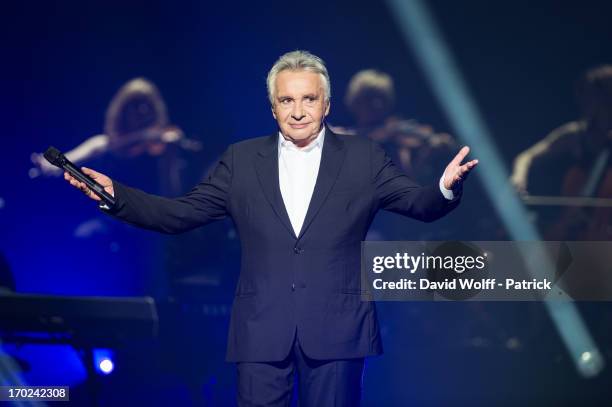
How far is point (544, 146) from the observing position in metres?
6.91

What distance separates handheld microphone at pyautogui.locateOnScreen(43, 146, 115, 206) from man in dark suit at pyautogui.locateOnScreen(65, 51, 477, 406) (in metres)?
0.03

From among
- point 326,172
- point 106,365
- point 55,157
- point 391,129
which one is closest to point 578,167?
point 391,129

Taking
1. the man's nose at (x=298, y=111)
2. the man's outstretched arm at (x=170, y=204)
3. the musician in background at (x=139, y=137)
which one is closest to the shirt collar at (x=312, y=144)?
the man's nose at (x=298, y=111)

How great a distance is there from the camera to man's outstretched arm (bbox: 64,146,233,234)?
2.87 metres

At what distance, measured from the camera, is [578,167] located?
681cm

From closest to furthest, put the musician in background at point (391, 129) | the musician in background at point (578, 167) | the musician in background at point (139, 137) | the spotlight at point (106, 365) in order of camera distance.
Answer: the spotlight at point (106, 365) → the musician in background at point (578, 167) → the musician in background at point (391, 129) → the musician in background at point (139, 137)

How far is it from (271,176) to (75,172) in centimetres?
66

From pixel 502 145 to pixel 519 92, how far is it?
0.49 m

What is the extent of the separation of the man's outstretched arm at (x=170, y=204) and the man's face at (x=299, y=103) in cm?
26

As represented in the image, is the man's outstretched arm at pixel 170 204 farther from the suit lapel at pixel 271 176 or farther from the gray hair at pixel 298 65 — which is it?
the gray hair at pixel 298 65

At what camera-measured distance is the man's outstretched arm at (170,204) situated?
287 centimetres

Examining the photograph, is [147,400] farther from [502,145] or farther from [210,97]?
[502,145]

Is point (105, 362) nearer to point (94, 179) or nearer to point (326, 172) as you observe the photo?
point (94, 179)

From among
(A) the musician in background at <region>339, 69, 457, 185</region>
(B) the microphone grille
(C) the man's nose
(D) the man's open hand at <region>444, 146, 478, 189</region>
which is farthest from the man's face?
(A) the musician in background at <region>339, 69, 457, 185</region>
